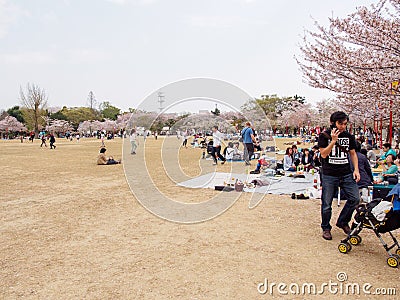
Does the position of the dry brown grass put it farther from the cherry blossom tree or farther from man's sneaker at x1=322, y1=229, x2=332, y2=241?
the cherry blossom tree

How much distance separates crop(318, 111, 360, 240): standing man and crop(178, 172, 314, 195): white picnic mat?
119 inches

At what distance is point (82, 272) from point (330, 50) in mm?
10309

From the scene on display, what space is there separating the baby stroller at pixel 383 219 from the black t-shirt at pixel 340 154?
1.89ft

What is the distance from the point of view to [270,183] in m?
8.45

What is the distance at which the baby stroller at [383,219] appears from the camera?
11.3 feet

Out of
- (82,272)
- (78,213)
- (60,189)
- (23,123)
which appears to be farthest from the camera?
(23,123)

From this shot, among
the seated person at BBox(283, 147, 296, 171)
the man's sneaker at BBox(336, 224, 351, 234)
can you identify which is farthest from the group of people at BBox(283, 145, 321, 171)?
the man's sneaker at BBox(336, 224, 351, 234)

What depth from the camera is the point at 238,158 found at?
14.7 metres

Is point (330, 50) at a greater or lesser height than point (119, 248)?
greater

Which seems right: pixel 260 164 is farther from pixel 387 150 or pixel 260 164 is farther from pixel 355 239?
pixel 355 239

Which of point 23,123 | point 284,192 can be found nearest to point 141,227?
point 284,192

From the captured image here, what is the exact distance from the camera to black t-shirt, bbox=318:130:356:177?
13.5ft

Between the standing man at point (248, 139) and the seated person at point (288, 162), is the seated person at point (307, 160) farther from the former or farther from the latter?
the standing man at point (248, 139)

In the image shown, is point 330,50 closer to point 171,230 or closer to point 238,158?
point 238,158
